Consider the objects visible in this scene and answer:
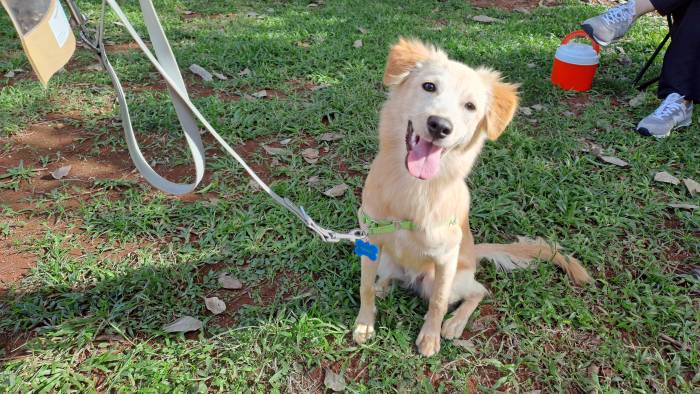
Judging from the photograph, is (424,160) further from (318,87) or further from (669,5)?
(669,5)

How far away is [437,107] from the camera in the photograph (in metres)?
1.95

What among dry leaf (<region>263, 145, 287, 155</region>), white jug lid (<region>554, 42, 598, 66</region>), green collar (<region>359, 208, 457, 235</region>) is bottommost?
dry leaf (<region>263, 145, 287, 155</region>)

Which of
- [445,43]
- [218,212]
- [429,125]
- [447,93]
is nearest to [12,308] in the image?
[218,212]

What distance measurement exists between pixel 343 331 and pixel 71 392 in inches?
51.0

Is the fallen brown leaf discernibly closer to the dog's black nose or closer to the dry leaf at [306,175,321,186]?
the dog's black nose

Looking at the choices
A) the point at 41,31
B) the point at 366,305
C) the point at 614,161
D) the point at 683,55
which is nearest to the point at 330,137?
the point at 366,305

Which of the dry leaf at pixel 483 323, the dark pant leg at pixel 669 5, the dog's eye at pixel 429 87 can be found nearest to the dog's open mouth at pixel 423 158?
the dog's eye at pixel 429 87

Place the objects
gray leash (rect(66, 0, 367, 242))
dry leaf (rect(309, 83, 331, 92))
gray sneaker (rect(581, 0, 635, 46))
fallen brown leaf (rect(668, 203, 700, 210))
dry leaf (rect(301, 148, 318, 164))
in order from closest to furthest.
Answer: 1. gray leash (rect(66, 0, 367, 242))
2. fallen brown leaf (rect(668, 203, 700, 210))
3. dry leaf (rect(301, 148, 318, 164))
4. gray sneaker (rect(581, 0, 635, 46))
5. dry leaf (rect(309, 83, 331, 92))

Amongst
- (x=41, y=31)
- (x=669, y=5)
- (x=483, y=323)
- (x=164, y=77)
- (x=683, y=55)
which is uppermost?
(x=41, y=31)

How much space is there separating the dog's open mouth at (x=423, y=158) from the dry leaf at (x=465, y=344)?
96cm

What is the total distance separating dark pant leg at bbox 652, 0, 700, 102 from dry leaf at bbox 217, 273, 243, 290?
420 centimetres

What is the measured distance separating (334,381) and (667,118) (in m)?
3.75

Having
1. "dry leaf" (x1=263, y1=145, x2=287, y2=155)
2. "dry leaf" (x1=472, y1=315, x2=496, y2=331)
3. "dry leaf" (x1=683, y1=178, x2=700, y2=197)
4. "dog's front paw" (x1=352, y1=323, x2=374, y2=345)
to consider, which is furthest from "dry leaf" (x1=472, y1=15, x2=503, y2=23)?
"dog's front paw" (x1=352, y1=323, x2=374, y2=345)

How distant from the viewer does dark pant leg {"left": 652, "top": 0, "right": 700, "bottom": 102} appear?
13.0ft
